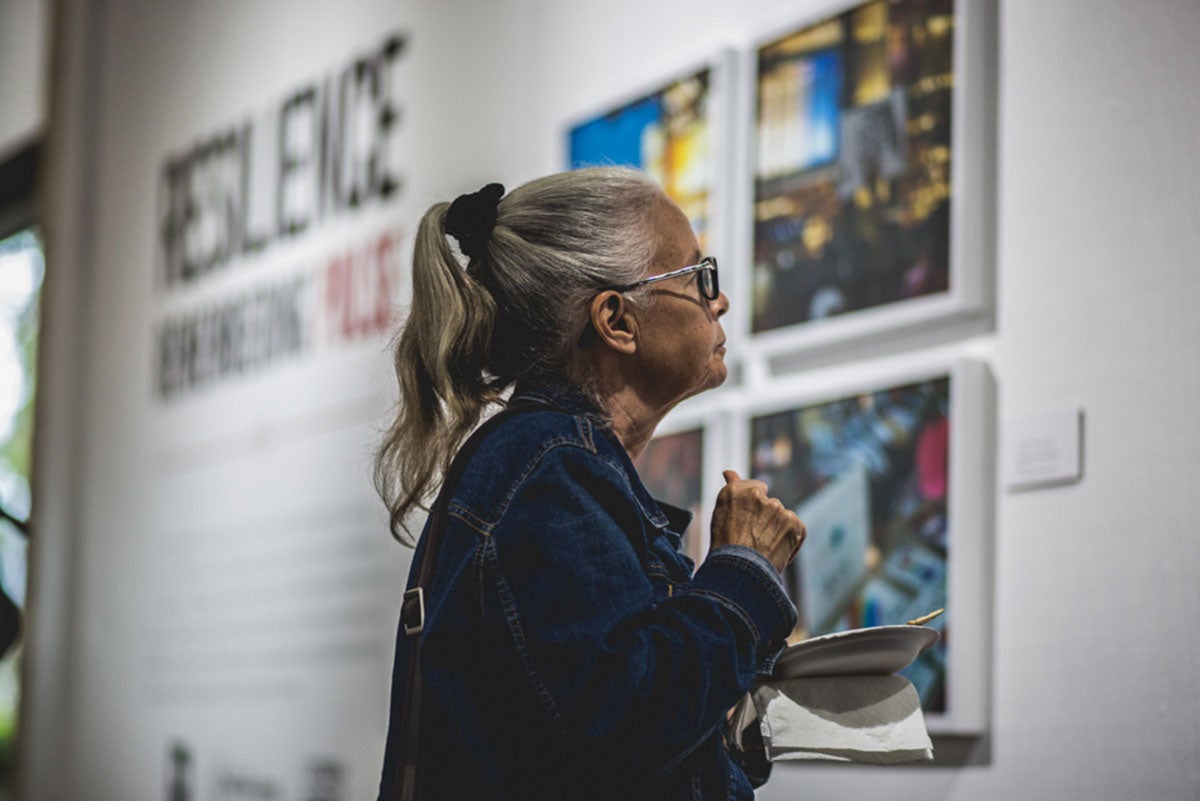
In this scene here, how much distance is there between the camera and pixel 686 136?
3270mm

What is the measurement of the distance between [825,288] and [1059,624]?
0.77m

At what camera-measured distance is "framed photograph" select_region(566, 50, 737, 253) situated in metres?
3.16

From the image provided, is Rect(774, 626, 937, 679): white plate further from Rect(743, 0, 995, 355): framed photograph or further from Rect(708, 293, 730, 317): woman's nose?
Rect(743, 0, 995, 355): framed photograph

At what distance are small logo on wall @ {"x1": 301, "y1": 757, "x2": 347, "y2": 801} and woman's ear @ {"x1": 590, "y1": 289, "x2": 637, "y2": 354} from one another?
2568 millimetres

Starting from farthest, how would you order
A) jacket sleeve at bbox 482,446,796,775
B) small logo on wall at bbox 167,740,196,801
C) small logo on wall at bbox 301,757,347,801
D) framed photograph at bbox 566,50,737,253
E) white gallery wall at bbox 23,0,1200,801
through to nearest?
1. small logo on wall at bbox 167,740,196,801
2. small logo on wall at bbox 301,757,347,801
3. framed photograph at bbox 566,50,737,253
4. white gallery wall at bbox 23,0,1200,801
5. jacket sleeve at bbox 482,446,796,775

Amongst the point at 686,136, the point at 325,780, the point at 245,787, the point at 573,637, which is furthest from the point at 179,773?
the point at 573,637

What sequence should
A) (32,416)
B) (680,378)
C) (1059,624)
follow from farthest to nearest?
1. (32,416)
2. (1059,624)
3. (680,378)

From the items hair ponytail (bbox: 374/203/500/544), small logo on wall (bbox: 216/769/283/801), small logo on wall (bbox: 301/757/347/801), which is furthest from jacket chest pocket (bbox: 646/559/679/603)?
small logo on wall (bbox: 216/769/283/801)

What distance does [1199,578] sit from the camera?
223cm

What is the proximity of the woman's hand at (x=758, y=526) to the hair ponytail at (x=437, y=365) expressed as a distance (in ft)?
1.10

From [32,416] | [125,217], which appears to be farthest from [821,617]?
[32,416]

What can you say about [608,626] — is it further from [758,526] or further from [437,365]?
[437,365]

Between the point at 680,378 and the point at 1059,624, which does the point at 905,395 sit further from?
the point at 680,378

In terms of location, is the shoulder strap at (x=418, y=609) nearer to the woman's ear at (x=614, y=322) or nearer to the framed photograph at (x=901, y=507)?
the woman's ear at (x=614, y=322)
